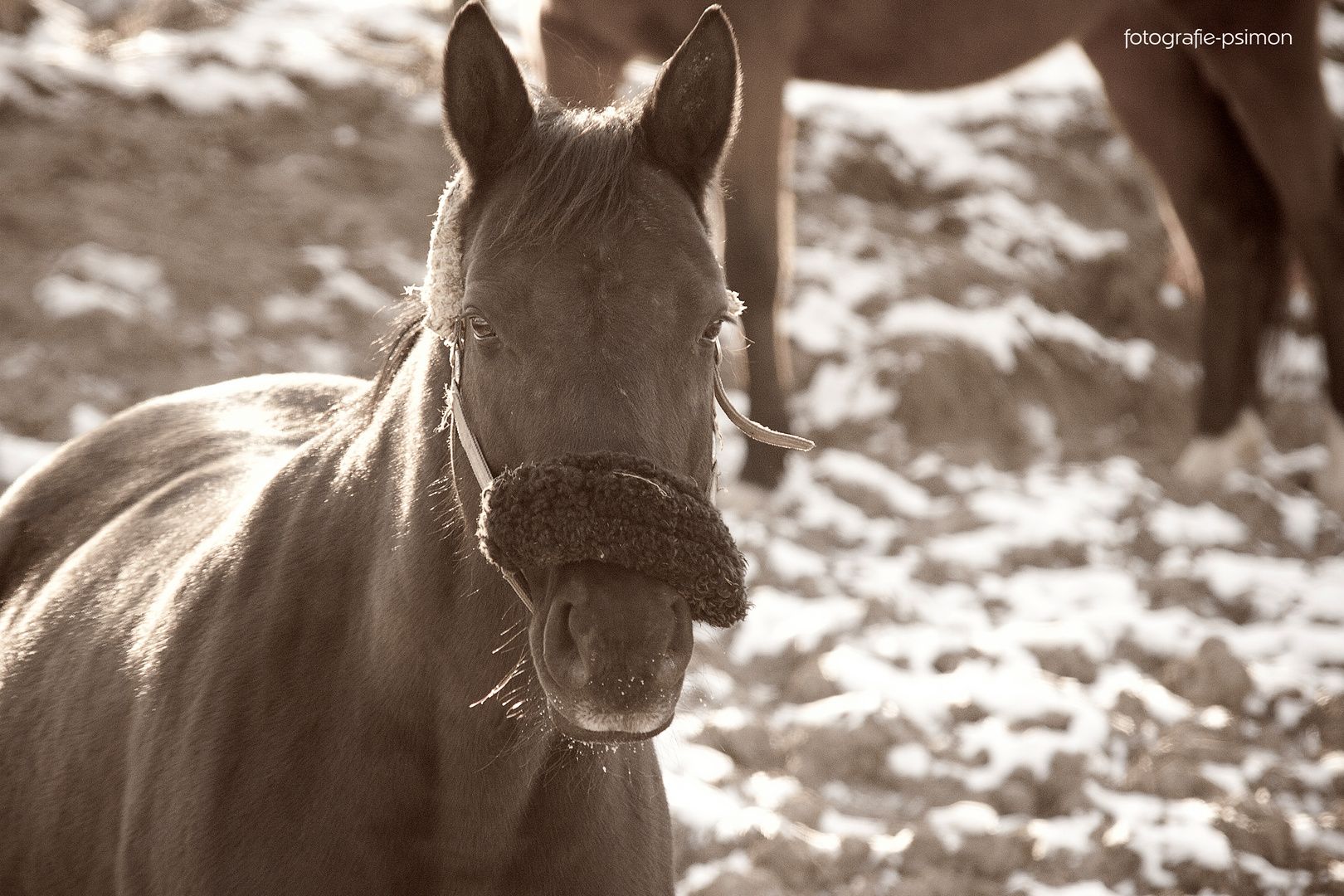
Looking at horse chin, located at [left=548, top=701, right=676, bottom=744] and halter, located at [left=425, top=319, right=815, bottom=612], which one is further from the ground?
halter, located at [left=425, top=319, right=815, bottom=612]

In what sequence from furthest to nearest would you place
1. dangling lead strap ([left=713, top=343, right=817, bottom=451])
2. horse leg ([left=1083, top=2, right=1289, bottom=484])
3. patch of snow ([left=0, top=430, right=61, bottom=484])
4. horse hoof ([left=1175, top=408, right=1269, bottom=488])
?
horse leg ([left=1083, top=2, right=1289, bottom=484])
horse hoof ([left=1175, top=408, right=1269, bottom=488])
patch of snow ([left=0, top=430, right=61, bottom=484])
dangling lead strap ([left=713, top=343, right=817, bottom=451])

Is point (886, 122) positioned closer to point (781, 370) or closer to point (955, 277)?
point (955, 277)

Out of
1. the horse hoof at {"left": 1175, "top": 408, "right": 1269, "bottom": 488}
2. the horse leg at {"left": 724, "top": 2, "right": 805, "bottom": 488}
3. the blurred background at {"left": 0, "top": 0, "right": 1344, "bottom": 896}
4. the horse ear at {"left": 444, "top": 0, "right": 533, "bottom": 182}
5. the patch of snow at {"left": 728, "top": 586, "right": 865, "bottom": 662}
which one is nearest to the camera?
the horse ear at {"left": 444, "top": 0, "right": 533, "bottom": 182}

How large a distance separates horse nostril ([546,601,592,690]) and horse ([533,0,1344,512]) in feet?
9.66

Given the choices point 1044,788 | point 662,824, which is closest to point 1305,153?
point 1044,788

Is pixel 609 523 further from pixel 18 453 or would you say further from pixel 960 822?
pixel 18 453

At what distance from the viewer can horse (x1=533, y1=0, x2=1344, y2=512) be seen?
4.31 m

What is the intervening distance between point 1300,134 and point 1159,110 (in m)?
0.62

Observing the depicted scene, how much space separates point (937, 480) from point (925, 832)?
2.24m

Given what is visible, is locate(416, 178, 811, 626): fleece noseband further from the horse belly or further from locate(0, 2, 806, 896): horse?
the horse belly

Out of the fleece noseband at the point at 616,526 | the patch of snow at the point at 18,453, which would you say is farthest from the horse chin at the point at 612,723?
the patch of snow at the point at 18,453

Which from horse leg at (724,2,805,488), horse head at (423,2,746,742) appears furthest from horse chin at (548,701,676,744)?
horse leg at (724,2,805,488)

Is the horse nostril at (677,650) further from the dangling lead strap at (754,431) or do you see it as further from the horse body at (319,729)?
the dangling lead strap at (754,431)

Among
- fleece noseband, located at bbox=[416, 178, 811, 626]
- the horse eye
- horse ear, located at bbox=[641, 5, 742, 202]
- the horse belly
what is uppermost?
the horse belly
